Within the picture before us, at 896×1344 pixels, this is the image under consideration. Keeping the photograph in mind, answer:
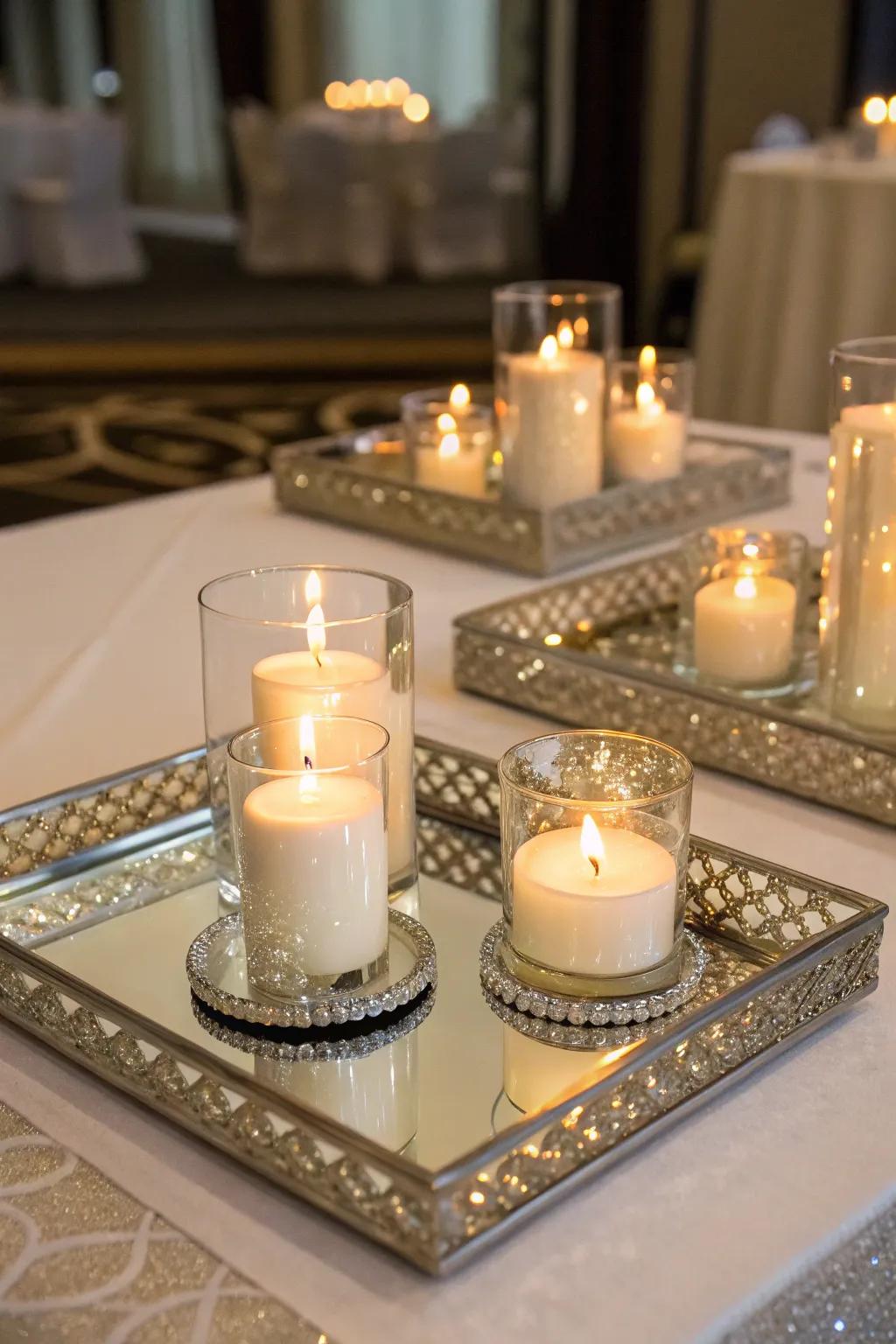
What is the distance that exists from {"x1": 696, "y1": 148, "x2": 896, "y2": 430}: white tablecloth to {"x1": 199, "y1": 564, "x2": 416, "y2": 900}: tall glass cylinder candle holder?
231 cm

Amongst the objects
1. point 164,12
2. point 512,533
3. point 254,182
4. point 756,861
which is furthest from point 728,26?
point 756,861

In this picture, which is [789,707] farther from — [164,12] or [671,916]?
[164,12]

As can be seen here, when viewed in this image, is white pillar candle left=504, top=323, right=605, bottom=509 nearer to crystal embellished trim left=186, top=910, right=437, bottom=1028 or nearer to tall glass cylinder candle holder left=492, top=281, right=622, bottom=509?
tall glass cylinder candle holder left=492, top=281, right=622, bottom=509

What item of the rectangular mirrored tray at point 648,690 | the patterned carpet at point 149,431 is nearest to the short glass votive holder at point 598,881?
the rectangular mirrored tray at point 648,690

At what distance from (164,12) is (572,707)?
973 cm

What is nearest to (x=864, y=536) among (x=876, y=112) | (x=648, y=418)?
(x=648, y=418)

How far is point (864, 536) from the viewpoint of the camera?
874 millimetres

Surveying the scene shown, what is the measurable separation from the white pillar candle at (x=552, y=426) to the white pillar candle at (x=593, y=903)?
0.70m

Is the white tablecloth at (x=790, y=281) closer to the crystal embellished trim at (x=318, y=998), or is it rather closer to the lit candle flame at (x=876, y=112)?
the lit candle flame at (x=876, y=112)

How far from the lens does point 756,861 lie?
69cm

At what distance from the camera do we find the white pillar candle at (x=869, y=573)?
86 centimetres

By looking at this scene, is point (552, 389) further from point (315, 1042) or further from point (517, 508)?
point (315, 1042)

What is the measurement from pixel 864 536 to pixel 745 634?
0.11 metres

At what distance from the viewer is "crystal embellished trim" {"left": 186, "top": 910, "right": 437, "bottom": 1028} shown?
1.95 ft
